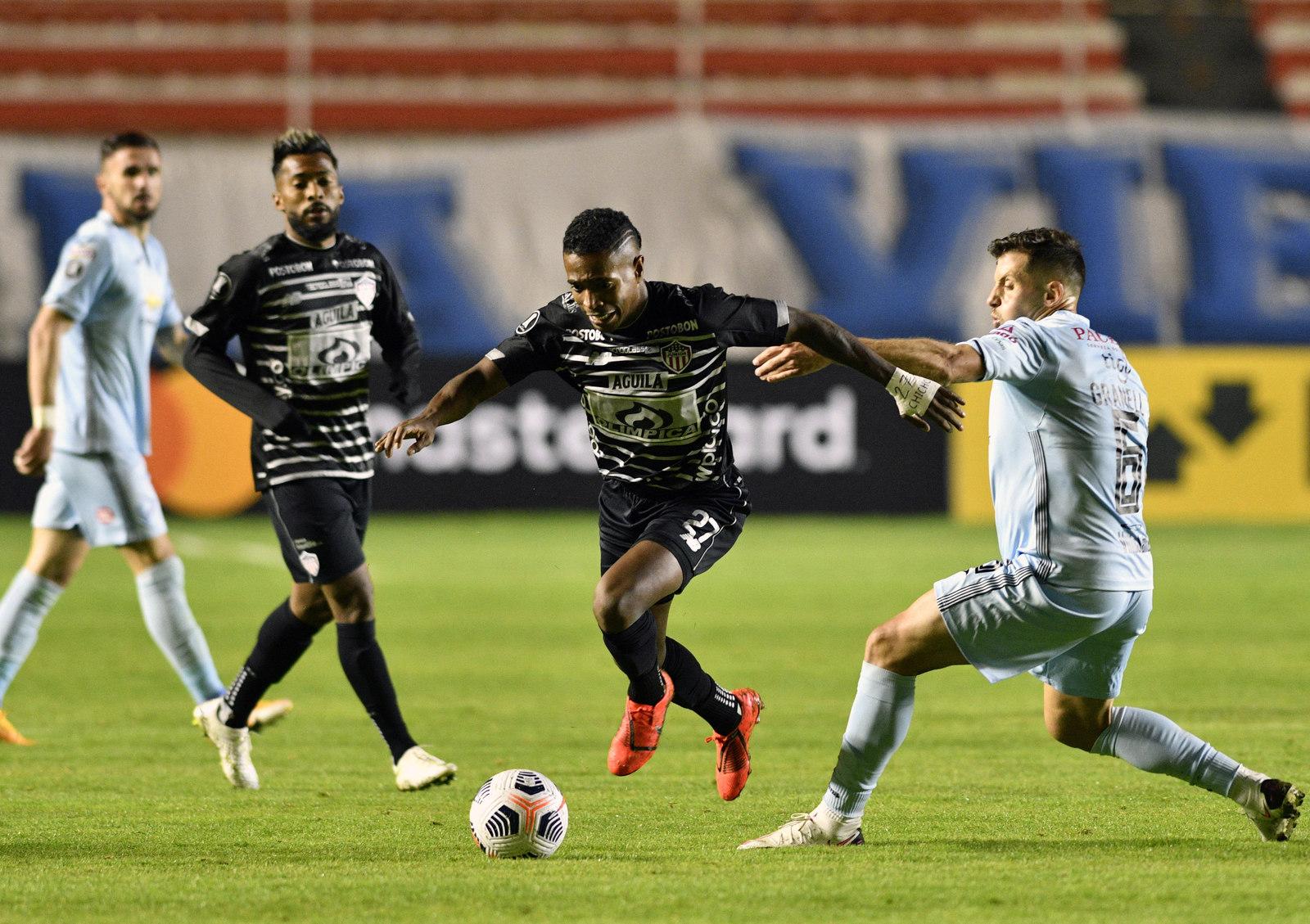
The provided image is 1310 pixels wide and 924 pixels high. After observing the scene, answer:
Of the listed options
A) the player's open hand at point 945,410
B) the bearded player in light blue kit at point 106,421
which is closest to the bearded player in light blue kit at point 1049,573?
the player's open hand at point 945,410

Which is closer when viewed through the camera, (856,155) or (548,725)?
(548,725)

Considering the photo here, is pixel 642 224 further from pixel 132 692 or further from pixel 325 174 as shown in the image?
pixel 325 174

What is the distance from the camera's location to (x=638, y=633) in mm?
5273

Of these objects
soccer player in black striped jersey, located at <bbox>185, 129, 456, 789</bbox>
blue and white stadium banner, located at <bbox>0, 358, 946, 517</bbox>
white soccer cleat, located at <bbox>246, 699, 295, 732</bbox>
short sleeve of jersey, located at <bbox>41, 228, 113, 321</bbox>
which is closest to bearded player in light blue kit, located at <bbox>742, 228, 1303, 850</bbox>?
soccer player in black striped jersey, located at <bbox>185, 129, 456, 789</bbox>

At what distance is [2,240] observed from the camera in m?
20.3

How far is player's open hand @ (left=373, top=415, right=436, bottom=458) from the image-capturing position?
197 inches

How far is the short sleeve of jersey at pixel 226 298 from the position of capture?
5.88 m

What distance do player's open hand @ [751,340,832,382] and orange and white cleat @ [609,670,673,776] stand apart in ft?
3.60

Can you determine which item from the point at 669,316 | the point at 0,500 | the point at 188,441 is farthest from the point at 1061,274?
the point at 0,500

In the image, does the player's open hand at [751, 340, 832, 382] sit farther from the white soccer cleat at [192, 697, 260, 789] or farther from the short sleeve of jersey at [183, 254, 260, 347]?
the white soccer cleat at [192, 697, 260, 789]

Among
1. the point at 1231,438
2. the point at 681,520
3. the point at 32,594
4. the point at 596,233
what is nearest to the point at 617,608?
the point at 681,520

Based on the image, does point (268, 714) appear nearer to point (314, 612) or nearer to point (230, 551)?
point (314, 612)

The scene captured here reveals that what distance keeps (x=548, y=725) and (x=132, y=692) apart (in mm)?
2141

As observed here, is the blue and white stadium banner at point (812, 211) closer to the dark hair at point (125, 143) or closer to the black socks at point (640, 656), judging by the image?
the dark hair at point (125, 143)
